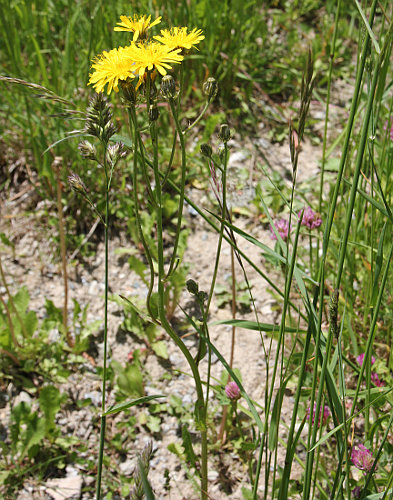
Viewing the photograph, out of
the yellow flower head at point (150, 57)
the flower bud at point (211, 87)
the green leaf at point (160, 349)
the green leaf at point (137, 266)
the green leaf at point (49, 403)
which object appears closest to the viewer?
the yellow flower head at point (150, 57)

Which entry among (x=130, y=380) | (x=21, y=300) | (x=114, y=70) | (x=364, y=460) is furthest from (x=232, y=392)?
(x=21, y=300)

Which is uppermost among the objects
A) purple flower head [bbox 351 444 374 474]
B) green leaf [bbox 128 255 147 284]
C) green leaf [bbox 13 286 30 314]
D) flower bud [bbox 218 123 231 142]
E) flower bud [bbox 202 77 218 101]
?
green leaf [bbox 128 255 147 284]

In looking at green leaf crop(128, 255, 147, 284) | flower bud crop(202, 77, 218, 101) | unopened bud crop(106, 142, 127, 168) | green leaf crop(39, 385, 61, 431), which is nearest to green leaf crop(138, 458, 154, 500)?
unopened bud crop(106, 142, 127, 168)

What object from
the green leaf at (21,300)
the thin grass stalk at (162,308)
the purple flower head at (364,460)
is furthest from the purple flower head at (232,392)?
the green leaf at (21,300)

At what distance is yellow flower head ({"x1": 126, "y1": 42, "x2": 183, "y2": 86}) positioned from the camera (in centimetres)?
90

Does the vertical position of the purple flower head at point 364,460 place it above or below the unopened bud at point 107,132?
below

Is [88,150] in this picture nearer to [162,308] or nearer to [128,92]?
[128,92]

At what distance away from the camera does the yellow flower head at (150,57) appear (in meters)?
0.90

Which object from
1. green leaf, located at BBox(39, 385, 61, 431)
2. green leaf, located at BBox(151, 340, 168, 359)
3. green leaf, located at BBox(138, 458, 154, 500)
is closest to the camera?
green leaf, located at BBox(138, 458, 154, 500)

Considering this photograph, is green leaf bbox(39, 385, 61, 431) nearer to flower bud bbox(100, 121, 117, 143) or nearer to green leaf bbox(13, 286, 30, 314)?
green leaf bbox(13, 286, 30, 314)

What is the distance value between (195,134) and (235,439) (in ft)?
5.26

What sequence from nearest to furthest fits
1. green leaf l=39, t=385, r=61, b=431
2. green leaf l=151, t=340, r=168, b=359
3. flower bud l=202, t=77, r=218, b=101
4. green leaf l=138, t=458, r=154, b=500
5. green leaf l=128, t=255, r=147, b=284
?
green leaf l=138, t=458, r=154, b=500 < flower bud l=202, t=77, r=218, b=101 < green leaf l=39, t=385, r=61, b=431 < green leaf l=151, t=340, r=168, b=359 < green leaf l=128, t=255, r=147, b=284

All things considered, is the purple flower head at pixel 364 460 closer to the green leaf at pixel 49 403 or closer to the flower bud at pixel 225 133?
the flower bud at pixel 225 133

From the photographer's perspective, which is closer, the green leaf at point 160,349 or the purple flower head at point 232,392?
the purple flower head at point 232,392
